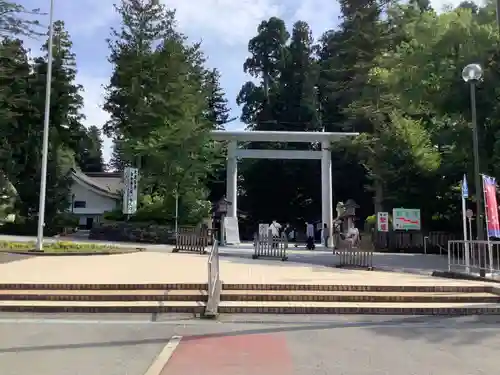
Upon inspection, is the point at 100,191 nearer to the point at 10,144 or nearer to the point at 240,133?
the point at 10,144

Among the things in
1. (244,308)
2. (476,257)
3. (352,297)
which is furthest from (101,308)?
(476,257)

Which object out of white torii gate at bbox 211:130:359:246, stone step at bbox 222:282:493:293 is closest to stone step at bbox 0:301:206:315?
stone step at bbox 222:282:493:293

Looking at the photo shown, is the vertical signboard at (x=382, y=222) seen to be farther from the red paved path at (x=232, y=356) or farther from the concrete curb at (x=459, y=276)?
the red paved path at (x=232, y=356)

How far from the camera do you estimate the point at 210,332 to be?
23.6 ft

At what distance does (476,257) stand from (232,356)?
8.94 m

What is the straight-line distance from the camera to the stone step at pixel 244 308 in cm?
851

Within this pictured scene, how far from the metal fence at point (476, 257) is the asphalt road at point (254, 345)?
3.34 metres

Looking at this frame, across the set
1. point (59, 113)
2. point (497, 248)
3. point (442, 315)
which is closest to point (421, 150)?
point (497, 248)

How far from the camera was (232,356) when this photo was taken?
5.92 meters

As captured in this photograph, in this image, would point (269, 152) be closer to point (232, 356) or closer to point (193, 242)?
point (193, 242)

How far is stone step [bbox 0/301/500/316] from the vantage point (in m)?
8.51

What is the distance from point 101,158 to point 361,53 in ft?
133

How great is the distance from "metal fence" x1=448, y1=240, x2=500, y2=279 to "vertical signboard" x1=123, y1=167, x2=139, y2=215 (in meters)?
16.5

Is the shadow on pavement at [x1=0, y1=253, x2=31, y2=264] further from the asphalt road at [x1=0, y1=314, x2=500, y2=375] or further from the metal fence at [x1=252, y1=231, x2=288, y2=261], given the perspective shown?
the metal fence at [x1=252, y1=231, x2=288, y2=261]
